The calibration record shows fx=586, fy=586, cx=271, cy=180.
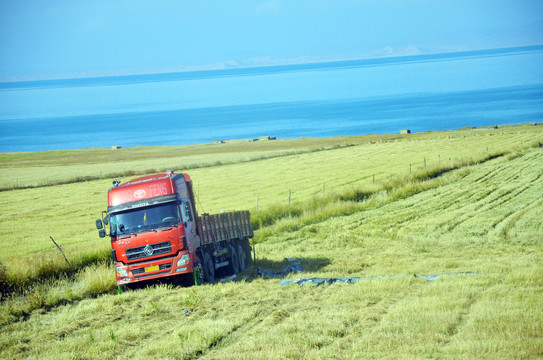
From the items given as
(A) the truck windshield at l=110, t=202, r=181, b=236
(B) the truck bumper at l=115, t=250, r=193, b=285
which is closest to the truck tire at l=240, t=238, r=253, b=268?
(B) the truck bumper at l=115, t=250, r=193, b=285

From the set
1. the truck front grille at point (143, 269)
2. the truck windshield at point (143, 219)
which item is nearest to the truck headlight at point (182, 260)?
the truck front grille at point (143, 269)

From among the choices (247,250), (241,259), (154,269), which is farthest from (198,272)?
(247,250)

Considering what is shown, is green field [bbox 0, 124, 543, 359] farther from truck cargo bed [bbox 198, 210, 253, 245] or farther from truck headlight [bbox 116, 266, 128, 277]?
truck cargo bed [bbox 198, 210, 253, 245]

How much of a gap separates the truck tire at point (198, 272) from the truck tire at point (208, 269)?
472mm

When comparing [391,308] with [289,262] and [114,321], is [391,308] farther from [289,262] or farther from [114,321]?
[289,262]

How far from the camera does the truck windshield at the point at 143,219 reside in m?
16.9

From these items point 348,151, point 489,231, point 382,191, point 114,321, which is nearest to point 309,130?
point 348,151

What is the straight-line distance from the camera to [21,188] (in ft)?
173

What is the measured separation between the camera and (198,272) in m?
17.8

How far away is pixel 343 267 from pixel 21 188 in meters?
42.3

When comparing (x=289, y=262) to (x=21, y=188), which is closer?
(x=289, y=262)

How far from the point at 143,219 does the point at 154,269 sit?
1.48m

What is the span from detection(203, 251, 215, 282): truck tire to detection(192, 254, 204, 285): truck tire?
47cm

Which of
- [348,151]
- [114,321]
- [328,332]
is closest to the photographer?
[328,332]
